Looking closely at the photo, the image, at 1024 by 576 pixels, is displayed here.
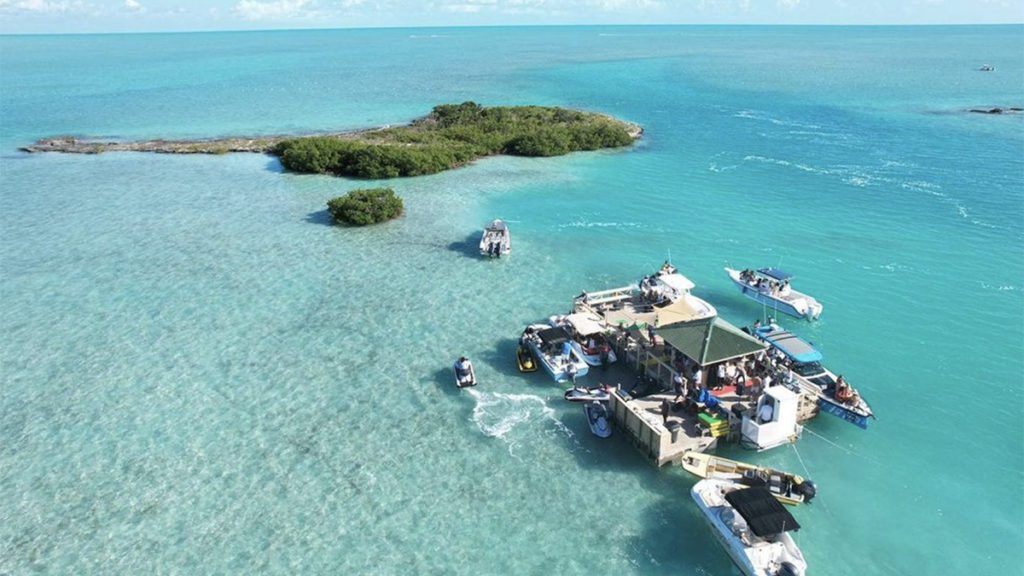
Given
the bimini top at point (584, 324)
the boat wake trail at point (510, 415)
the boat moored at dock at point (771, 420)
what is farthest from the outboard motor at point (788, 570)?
the bimini top at point (584, 324)

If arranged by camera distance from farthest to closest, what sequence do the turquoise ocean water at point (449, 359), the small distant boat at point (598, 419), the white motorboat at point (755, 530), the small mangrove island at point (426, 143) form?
1. the small mangrove island at point (426, 143)
2. the small distant boat at point (598, 419)
3. the turquoise ocean water at point (449, 359)
4. the white motorboat at point (755, 530)

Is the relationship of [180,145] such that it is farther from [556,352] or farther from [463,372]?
[556,352]

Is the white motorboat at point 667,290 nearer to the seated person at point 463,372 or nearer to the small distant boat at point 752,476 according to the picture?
the small distant boat at point 752,476

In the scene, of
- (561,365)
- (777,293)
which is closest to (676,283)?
(777,293)

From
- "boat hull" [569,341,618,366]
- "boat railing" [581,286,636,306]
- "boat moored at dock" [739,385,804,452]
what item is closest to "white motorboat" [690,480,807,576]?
"boat moored at dock" [739,385,804,452]

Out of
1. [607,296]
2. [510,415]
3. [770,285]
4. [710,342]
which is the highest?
[710,342]

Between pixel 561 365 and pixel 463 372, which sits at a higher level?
pixel 561 365

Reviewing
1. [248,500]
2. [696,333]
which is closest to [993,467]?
[696,333]
